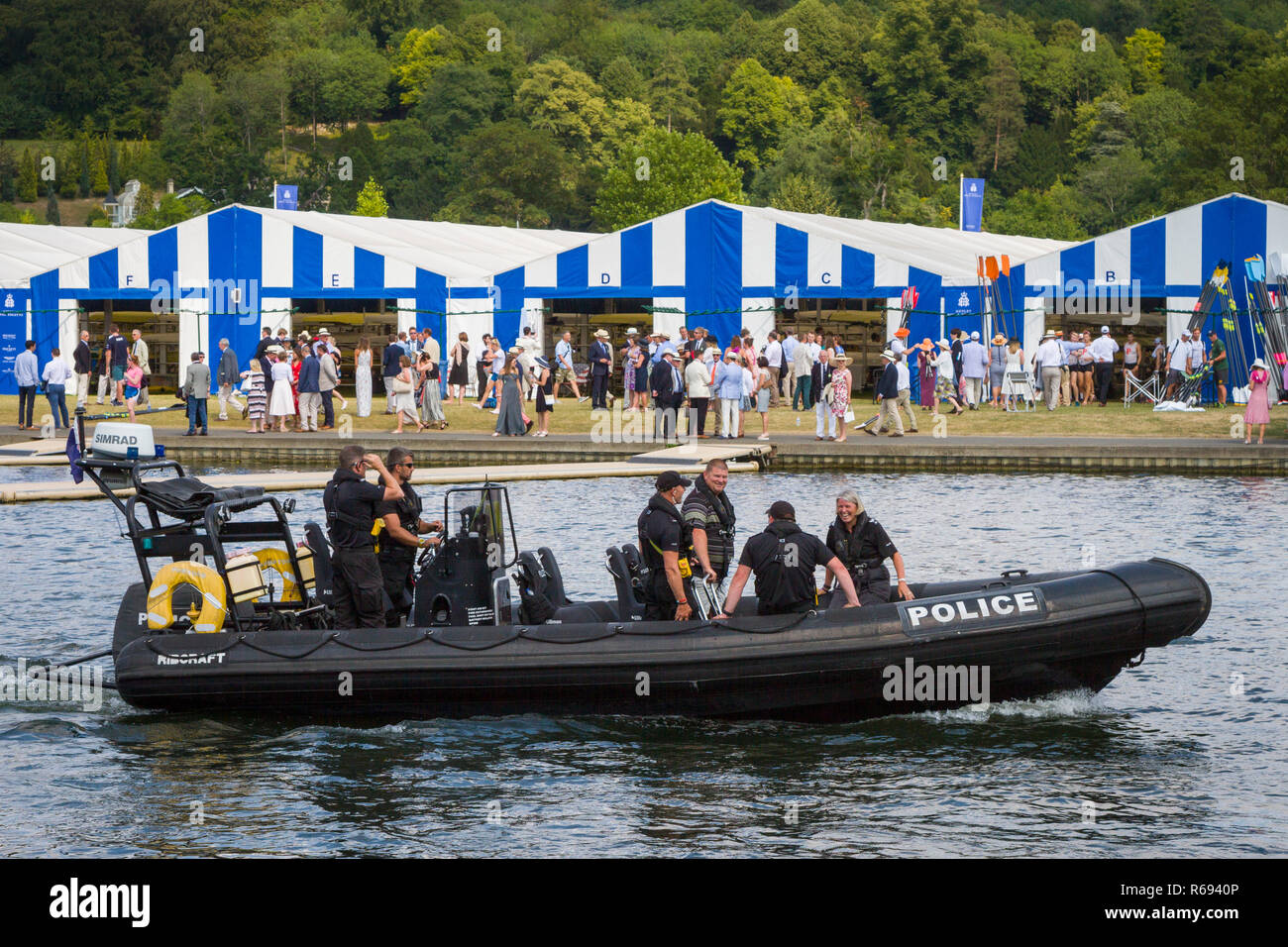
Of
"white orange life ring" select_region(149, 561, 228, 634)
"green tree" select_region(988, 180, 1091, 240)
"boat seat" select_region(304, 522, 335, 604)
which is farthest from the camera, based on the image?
"green tree" select_region(988, 180, 1091, 240)

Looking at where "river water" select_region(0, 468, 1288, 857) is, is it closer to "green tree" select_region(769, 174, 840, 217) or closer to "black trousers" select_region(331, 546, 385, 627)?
"black trousers" select_region(331, 546, 385, 627)

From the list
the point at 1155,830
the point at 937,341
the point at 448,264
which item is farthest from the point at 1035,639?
the point at 448,264

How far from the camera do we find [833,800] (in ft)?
32.0

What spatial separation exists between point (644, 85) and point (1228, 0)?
49.5m

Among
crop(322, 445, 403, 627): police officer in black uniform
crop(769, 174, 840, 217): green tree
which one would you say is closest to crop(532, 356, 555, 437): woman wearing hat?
crop(322, 445, 403, 627): police officer in black uniform

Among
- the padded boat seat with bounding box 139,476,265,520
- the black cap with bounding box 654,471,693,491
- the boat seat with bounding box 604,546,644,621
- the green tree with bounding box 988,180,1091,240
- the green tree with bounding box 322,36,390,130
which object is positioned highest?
the green tree with bounding box 322,36,390,130

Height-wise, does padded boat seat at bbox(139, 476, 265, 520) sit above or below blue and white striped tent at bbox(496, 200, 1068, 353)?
below

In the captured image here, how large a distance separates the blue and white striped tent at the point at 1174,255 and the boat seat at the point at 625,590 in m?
23.1

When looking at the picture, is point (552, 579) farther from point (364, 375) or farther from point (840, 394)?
point (364, 375)

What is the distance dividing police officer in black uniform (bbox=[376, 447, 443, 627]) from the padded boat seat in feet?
3.08

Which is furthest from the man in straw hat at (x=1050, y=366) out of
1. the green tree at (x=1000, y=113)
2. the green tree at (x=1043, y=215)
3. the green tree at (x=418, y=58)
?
the green tree at (x=418, y=58)

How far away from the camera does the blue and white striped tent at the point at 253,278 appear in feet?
116

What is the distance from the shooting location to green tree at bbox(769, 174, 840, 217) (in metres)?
88.3

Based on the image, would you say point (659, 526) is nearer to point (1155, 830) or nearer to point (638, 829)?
point (638, 829)
